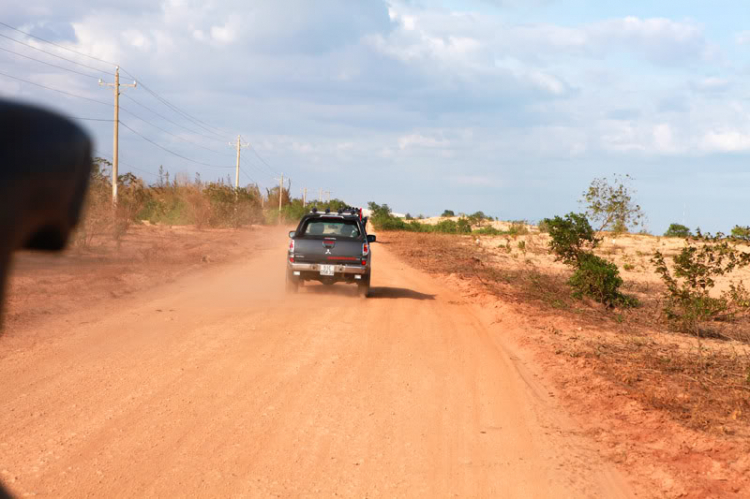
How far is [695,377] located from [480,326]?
4.38 metres

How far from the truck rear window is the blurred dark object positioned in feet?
49.0

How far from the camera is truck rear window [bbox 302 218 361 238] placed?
52.1 ft

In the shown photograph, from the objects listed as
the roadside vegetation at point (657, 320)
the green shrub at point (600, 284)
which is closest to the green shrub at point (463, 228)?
the roadside vegetation at point (657, 320)

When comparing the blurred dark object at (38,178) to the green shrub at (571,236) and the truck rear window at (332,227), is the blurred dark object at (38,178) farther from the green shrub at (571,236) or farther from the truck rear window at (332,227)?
the green shrub at (571,236)

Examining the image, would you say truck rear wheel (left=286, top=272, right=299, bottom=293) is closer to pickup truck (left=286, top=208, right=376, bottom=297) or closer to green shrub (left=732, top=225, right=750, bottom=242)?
pickup truck (left=286, top=208, right=376, bottom=297)

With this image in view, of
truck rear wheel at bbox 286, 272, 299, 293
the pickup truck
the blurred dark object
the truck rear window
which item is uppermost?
the blurred dark object

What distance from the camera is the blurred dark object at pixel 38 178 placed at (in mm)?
735

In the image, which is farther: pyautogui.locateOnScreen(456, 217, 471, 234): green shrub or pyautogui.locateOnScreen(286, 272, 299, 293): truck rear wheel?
pyautogui.locateOnScreen(456, 217, 471, 234): green shrub

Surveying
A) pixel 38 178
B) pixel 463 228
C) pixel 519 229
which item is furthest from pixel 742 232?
pixel 463 228

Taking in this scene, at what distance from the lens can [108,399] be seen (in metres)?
6.71

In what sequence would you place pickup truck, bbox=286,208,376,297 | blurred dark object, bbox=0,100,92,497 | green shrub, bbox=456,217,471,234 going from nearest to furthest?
blurred dark object, bbox=0,100,92,497 → pickup truck, bbox=286,208,376,297 → green shrub, bbox=456,217,471,234

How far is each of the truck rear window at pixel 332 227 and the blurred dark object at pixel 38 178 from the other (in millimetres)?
14946

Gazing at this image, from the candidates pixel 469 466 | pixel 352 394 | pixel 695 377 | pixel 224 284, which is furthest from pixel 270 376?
pixel 224 284

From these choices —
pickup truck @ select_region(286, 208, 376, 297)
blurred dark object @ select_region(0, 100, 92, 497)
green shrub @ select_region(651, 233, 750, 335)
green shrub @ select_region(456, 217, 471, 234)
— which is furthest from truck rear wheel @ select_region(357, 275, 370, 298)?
green shrub @ select_region(456, 217, 471, 234)
